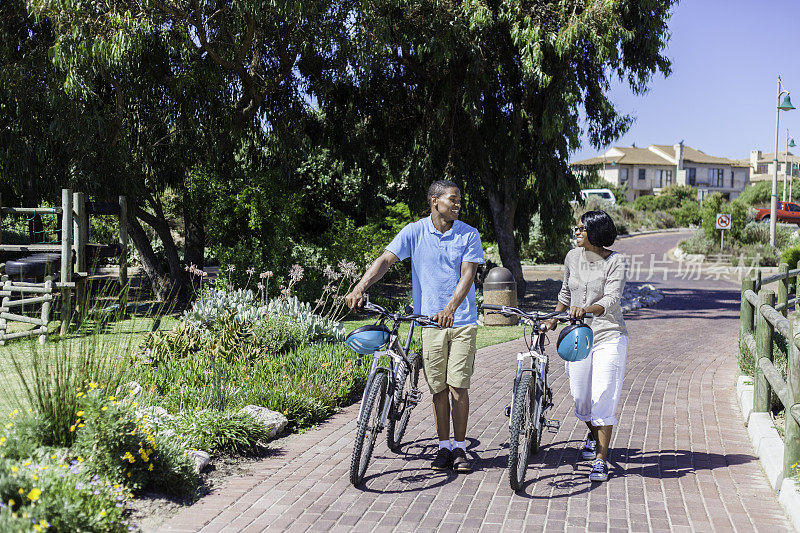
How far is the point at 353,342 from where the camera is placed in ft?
16.3

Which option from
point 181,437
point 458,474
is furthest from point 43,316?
point 458,474

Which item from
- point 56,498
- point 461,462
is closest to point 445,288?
point 461,462

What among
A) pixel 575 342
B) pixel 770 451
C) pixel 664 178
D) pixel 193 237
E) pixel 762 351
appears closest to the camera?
pixel 575 342

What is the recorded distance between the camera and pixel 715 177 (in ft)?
327

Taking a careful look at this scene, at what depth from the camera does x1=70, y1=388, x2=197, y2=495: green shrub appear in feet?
14.7

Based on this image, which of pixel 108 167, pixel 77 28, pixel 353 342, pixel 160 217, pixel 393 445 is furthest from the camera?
pixel 160 217

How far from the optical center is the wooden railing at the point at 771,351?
15.9ft

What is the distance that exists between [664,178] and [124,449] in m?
98.2

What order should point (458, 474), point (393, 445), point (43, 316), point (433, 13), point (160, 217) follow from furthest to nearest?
point (160, 217), point (433, 13), point (43, 316), point (393, 445), point (458, 474)

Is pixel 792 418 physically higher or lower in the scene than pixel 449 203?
lower

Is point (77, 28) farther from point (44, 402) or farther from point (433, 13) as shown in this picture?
point (44, 402)

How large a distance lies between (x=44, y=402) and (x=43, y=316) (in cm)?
644

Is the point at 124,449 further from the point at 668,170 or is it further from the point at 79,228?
the point at 668,170

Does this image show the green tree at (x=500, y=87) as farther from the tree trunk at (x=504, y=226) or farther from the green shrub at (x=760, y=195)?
the green shrub at (x=760, y=195)
